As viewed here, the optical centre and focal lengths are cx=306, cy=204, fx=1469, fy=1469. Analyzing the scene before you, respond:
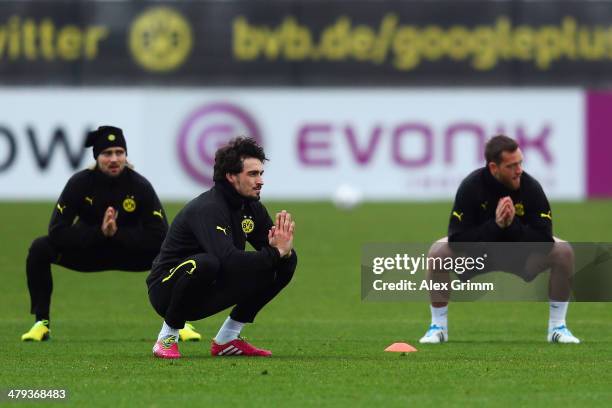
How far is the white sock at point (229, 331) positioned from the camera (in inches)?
403

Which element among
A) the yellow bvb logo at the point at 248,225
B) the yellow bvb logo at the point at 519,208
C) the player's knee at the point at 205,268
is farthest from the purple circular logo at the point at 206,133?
the player's knee at the point at 205,268

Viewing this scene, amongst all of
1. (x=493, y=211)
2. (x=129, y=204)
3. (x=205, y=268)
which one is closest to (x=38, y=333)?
(x=129, y=204)

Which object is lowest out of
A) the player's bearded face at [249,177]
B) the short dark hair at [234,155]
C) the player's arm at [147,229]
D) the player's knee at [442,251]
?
the player's knee at [442,251]

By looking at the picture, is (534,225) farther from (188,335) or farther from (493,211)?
(188,335)

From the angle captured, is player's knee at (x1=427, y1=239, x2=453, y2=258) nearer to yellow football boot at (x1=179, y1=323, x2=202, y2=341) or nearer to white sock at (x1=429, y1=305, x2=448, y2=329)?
white sock at (x1=429, y1=305, x2=448, y2=329)

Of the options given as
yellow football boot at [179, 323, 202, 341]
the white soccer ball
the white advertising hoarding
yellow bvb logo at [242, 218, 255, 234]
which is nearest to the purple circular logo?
the white advertising hoarding

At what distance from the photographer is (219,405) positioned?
7.80 m

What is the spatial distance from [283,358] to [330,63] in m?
22.8

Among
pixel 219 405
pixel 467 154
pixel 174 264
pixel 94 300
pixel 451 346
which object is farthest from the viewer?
pixel 467 154

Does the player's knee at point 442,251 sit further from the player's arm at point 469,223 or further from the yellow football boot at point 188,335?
the yellow football boot at point 188,335

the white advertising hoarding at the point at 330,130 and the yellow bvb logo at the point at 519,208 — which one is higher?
the white advertising hoarding at the point at 330,130

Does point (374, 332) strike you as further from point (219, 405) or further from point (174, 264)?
point (219, 405)

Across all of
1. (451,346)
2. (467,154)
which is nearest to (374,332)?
(451,346)

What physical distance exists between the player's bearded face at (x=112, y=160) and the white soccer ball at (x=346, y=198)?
18.0 meters
